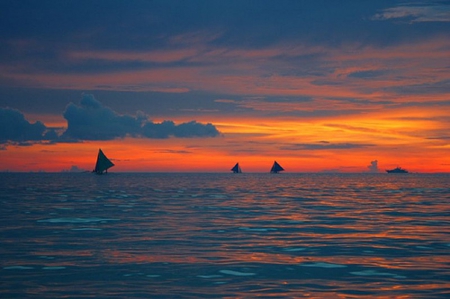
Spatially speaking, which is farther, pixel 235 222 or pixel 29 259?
pixel 235 222

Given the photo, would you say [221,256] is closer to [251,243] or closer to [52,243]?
[251,243]

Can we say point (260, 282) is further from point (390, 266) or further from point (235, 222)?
point (235, 222)

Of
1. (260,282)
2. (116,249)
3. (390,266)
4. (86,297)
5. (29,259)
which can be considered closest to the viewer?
(86,297)

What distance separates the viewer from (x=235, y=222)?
34.7m

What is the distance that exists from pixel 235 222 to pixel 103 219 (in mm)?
8997

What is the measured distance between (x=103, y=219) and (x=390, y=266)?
22.3 m

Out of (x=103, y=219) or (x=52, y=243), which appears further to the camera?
(x=103, y=219)

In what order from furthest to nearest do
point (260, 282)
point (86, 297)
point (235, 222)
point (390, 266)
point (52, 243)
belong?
point (235, 222), point (52, 243), point (390, 266), point (260, 282), point (86, 297)

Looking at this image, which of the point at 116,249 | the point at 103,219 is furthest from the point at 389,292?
the point at 103,219

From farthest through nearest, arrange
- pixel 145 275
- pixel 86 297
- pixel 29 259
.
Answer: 1. pixel 29 259
2. pixel 145 275
3. pixel 86 297

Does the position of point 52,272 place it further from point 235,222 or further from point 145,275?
point 235,222

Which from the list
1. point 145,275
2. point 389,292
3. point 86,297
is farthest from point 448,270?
point 86,297

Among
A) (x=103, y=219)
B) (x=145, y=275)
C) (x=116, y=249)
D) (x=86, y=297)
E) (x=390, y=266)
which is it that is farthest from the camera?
(x=103, y=219)

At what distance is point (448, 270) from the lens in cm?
1855
